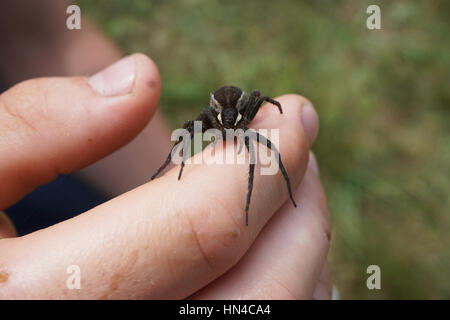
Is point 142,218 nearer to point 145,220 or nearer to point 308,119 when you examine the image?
point 145,220

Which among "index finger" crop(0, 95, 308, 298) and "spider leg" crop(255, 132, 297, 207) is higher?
"spider leg" crop(255, 132, 297, 207)

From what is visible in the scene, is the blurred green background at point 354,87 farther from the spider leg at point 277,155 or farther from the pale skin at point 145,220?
the spider leg at point 277,155

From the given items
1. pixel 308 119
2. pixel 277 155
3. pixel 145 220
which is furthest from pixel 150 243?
pixel 308 119

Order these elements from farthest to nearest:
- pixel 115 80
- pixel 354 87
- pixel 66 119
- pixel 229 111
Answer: pixel 354 87 → pixel 229 111 → pixel 115 80 → pixel 66 119

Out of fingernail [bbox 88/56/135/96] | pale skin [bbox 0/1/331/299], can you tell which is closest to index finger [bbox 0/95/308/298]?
pale skin [bbox 0/1/331/299]

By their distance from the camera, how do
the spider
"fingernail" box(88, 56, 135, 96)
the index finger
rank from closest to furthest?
the index finger, "fingernail" box(88, 56, 135, 96), the spider

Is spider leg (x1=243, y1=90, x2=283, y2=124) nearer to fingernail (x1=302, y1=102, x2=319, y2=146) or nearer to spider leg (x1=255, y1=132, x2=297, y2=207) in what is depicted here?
fingernail (x1=302, y1=102, x2=319, y2=146)
